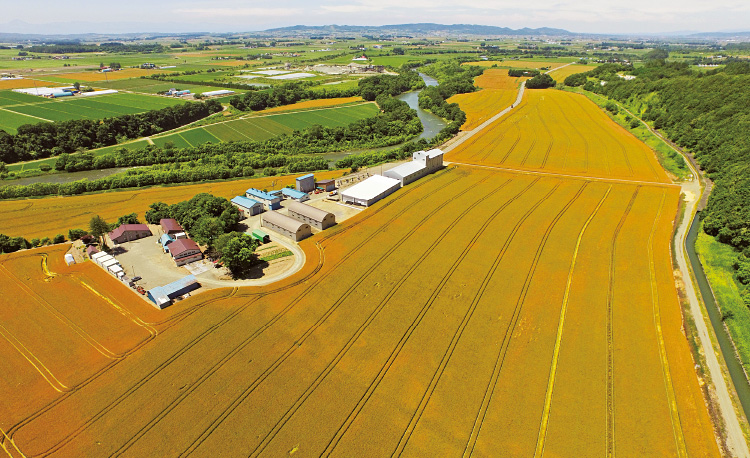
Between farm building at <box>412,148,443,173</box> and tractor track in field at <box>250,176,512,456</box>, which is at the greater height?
farm building at <box>412,148,443,173</box>

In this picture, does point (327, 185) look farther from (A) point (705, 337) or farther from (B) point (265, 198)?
(A) point (705, 337)

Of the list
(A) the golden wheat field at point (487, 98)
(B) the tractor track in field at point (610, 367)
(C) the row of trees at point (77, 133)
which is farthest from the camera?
(A) the golden wheat field at point (487, 98)

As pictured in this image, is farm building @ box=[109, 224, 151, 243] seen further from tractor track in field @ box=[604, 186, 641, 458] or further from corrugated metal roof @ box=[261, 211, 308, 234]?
tractor track in field @ box=[604, 186, 641, 458]

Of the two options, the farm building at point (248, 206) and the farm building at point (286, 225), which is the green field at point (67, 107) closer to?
the farm building at point (248, 206)

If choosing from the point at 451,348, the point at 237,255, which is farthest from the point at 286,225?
the point at 451,348

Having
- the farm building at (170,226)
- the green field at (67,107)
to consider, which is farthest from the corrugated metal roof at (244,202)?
the green field at (67,107)

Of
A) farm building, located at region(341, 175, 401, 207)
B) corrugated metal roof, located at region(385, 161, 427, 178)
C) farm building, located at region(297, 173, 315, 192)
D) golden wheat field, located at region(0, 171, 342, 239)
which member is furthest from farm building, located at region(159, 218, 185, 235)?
corrugated metal roof, located at region(385, 161, 427, 178)
